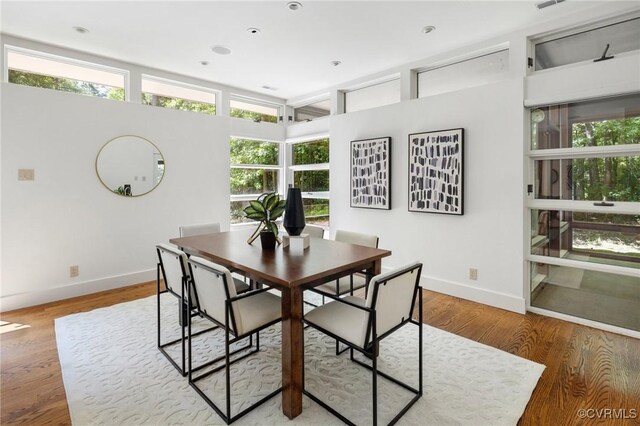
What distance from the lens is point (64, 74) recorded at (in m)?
3.75

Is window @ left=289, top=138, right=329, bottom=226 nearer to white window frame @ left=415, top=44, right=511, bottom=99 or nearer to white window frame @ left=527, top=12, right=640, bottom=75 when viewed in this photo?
white window frame @ left=415, top=44, right=511, bottom=99

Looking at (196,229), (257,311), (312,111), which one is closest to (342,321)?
(257,311)

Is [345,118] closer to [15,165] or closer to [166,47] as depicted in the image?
[166,47]

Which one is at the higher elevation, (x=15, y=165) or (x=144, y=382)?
(x=15, y=165)

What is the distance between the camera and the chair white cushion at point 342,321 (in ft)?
5.59

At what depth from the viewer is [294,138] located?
18.8 ft

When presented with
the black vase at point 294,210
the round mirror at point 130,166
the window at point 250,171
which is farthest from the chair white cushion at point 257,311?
the window at point 250,171

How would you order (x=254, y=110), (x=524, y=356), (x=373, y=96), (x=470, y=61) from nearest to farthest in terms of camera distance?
(x=524, y=356), (x=470, y=61), (x=373, y=96), (x=254, y=110)

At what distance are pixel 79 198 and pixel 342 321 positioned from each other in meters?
3.50

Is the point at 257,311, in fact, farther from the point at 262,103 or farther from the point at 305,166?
the point at 262,103

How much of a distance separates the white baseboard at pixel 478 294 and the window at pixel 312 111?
3.10 m

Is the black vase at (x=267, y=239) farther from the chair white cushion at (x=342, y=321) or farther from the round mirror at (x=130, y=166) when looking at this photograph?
the round mirror at (x=130, y=166)

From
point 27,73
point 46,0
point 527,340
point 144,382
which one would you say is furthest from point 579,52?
point 27,73

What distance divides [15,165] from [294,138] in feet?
12.0
